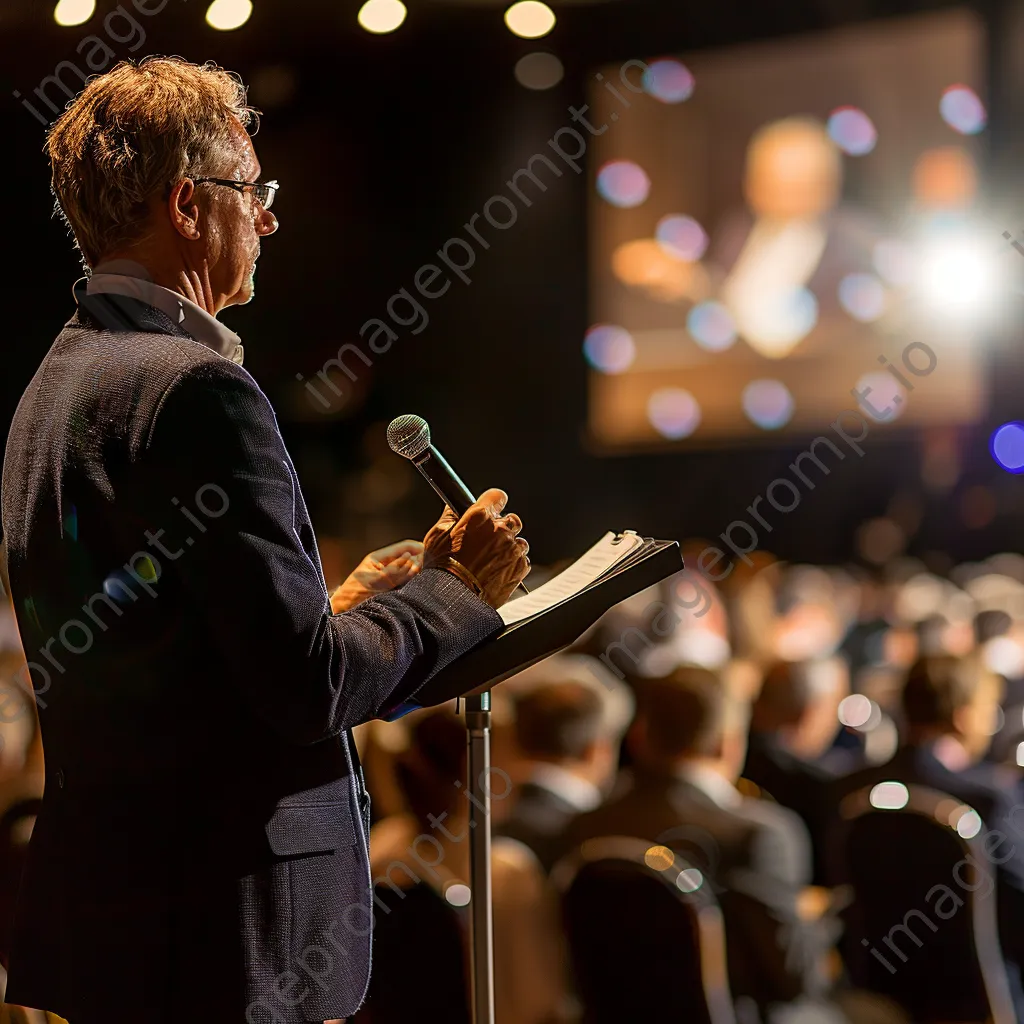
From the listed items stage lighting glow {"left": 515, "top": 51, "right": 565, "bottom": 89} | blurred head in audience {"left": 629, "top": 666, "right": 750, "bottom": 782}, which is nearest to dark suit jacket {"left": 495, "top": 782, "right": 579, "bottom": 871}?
blurred head in audience {"left": 629, "top": 666, "right": 750, "bottom": 782}

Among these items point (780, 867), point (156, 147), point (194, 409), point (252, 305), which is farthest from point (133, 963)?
point (252, 305)

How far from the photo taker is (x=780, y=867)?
2.43 meters

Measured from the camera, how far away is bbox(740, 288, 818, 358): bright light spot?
7.15 metres

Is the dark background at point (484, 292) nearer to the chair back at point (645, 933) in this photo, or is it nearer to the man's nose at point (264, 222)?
the chair back at point (645, 933)

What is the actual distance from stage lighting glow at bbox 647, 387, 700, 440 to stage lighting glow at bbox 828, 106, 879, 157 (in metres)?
1.67

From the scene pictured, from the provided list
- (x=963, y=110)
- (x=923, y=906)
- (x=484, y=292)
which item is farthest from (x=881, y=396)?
(x=923, y=906)

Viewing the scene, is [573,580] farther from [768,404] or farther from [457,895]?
[768,404]

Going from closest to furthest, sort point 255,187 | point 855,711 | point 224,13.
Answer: point 255,187 → point 855,711 → point 224,13

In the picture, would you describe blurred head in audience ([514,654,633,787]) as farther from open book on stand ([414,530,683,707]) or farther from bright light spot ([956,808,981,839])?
open book on stand ([414,530,683,707])

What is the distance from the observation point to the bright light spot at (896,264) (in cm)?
709

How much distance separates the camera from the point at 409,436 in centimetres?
139

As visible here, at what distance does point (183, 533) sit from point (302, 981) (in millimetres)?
438

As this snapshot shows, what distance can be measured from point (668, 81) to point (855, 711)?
14.6 ft

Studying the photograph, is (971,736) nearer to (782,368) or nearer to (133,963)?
(133,963)
